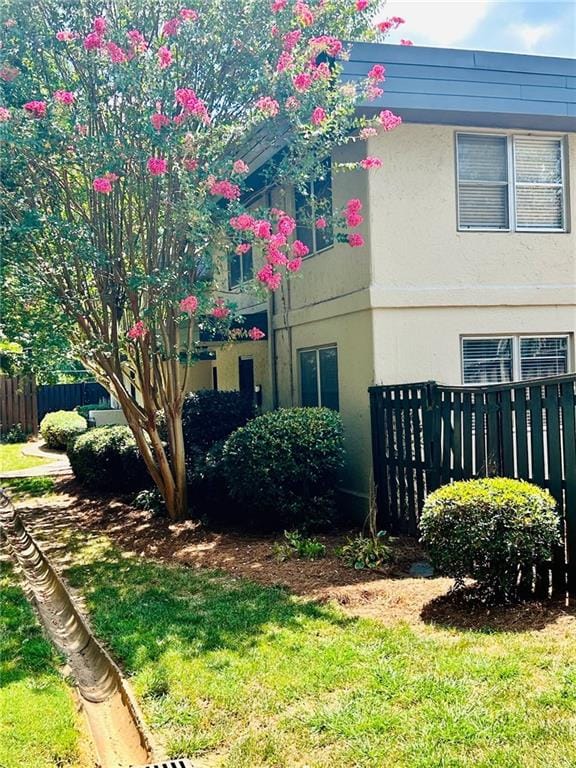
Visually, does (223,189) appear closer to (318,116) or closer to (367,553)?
(318,116)

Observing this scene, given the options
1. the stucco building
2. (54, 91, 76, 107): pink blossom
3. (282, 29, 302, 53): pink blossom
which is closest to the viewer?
(54, 91, 76, 107): pink blossom

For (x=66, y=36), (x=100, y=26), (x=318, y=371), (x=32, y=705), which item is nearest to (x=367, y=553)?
(x=32, y=705)

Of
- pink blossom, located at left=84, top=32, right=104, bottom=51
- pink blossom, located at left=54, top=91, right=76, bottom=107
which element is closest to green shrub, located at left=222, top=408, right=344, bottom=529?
pink blossom, located at left=54, top=91, right=76, bottom=107

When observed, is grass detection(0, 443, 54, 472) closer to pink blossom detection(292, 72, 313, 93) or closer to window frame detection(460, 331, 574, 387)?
window frame detection(460, 331, 574, 387)

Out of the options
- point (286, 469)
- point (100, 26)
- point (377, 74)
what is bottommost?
point (286, 469)

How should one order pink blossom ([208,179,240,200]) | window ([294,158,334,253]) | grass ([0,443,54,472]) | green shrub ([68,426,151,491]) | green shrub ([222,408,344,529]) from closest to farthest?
pink blossom ([208,179,240,200]) < green shrub ([222,408,344,529]) < window ([294,158,334,253]) < green shrub ([68,426,151,491]) < grass ([0,443,54,472])

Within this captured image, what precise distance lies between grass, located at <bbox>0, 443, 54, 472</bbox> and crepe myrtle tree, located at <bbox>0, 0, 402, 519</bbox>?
378 inches

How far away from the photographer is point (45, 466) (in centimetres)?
1797

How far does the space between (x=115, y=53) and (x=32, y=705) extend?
6.64 m

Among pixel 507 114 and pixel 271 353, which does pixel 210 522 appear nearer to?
pixel 271 353

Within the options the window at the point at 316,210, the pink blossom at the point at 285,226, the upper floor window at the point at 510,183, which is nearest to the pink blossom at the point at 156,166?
the pink blossom at the point at 285,226

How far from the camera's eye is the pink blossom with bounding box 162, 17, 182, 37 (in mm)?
8062

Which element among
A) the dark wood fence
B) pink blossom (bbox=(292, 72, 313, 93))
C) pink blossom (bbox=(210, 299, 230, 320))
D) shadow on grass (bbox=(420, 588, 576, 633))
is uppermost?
pink blossom (bbox=(292, 72, 313, 93))

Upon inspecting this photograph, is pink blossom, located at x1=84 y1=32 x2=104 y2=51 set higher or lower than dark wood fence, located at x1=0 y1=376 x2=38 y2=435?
higher
